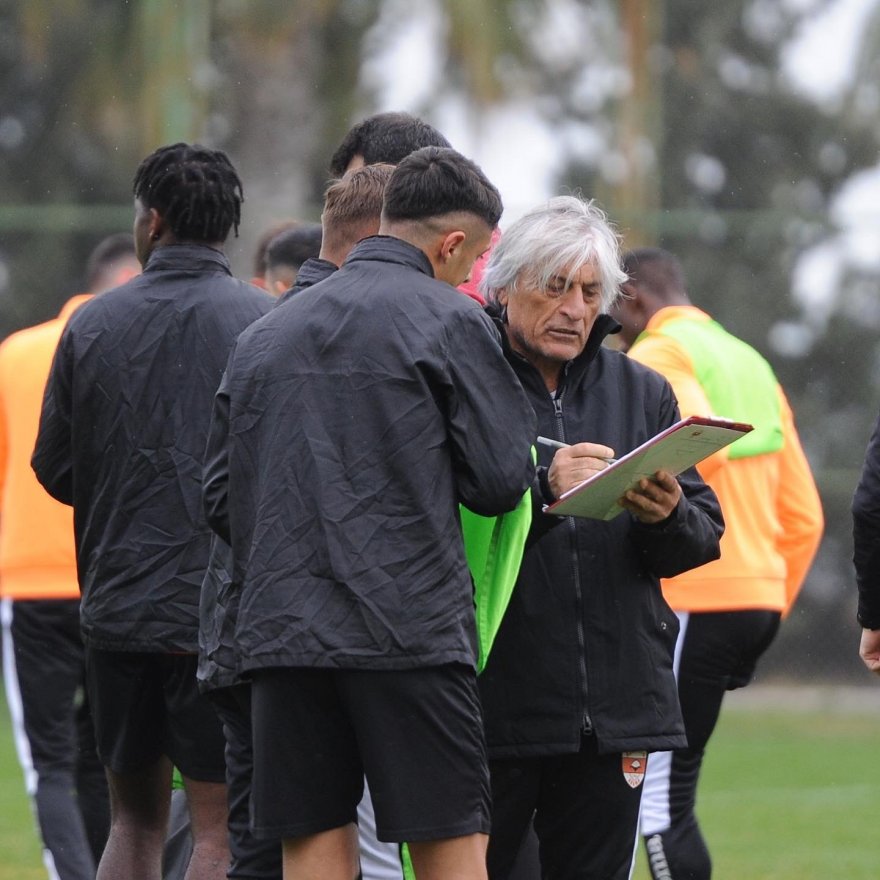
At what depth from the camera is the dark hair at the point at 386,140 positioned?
175 inches

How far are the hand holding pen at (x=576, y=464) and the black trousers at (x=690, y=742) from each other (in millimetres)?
1662

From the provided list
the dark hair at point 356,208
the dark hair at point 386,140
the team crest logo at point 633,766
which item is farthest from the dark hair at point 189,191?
the team crest logo at point 633,766

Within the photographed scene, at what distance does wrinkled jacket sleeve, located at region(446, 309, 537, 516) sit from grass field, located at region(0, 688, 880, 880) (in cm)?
380

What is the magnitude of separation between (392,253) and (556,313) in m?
0.48

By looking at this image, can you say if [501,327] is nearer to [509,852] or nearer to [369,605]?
[369,605]

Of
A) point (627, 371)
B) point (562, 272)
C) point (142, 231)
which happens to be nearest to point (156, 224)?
point (142, 231)

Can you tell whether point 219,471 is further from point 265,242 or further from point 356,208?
point 265,242

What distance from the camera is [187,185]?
4355 mm

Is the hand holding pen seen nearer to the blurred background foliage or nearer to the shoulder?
the shoulder

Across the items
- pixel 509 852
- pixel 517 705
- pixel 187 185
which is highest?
pixel 187 185

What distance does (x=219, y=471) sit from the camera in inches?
140

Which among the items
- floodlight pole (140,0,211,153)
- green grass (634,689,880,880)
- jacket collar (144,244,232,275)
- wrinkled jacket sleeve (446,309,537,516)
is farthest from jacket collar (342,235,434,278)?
floodlight pole (140,0,211,153)

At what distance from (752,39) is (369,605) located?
69.4 ft

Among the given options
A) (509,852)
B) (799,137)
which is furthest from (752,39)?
(509,852)
